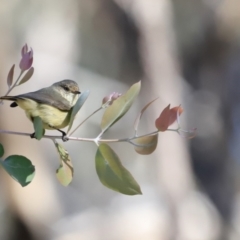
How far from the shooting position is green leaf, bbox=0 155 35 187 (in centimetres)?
50

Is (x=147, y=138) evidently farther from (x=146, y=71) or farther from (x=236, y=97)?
(x=236, y=97)

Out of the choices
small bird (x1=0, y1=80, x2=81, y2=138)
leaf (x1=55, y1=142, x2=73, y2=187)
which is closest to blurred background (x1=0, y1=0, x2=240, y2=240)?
small bird (x1=0, y1=80, x2=81, y2=138)

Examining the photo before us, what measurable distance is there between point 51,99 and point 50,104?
12 millimetres

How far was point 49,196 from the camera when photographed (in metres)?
2.38

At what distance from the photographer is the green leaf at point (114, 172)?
0.51 metres

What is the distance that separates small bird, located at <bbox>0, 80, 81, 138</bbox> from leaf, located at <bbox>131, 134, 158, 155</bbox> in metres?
0.10

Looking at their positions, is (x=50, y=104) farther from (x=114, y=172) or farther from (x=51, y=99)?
(x=114, y=172)

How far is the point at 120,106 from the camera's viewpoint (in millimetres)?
509

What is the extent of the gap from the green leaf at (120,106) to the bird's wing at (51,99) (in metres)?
0.10

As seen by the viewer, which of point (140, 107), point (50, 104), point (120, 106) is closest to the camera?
point (120, 106)

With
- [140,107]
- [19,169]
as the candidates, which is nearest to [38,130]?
[19,169]

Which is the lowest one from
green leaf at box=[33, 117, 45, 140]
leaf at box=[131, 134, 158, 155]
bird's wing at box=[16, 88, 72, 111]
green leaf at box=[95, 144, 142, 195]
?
green leaf at box=[95, 144, 142, 195]

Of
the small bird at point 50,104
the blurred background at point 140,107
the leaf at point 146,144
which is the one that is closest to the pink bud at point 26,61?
the small bird at point 50,104

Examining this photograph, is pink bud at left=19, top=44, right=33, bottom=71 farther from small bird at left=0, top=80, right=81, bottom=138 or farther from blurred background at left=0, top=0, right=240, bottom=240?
blurred background at left=0, top=0, right=240, bottom=240
